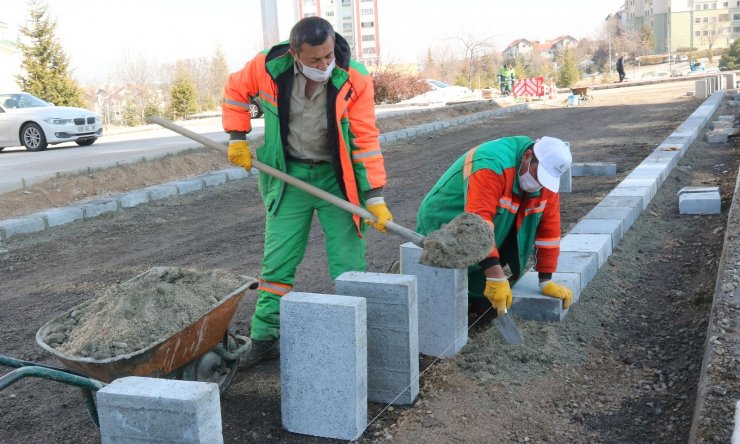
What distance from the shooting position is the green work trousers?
354cm

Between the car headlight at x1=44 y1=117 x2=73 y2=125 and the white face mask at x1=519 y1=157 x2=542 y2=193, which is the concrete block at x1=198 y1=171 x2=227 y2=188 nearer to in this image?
the car headlight at x1=44 y1=117 x2=73 y2=125

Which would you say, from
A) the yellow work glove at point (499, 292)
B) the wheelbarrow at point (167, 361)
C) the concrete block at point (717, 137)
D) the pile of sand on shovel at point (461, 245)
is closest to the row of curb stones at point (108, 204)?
the yellow work glove at point (499, 292)

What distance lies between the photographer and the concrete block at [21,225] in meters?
6.94

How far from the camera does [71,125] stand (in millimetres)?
14492

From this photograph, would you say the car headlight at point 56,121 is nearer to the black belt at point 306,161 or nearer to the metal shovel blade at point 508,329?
the black belt at point 306,161

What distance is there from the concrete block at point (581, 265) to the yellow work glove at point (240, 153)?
6.96ft

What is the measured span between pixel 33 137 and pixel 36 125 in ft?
0.91

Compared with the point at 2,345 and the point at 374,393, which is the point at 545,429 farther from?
the point at 2,345

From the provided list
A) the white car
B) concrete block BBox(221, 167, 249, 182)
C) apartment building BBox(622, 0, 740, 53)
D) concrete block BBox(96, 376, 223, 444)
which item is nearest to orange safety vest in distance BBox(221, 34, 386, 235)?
concrete block BBox(96, 376, 223, 444)

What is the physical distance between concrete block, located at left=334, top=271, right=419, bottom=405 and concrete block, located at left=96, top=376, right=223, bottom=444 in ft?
3.29

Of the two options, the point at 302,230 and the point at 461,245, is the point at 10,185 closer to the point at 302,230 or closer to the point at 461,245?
the point at 302,230

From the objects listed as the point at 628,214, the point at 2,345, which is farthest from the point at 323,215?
the point at 628,214

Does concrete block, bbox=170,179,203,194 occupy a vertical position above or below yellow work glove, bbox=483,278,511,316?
below

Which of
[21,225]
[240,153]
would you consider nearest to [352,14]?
[21,225]
